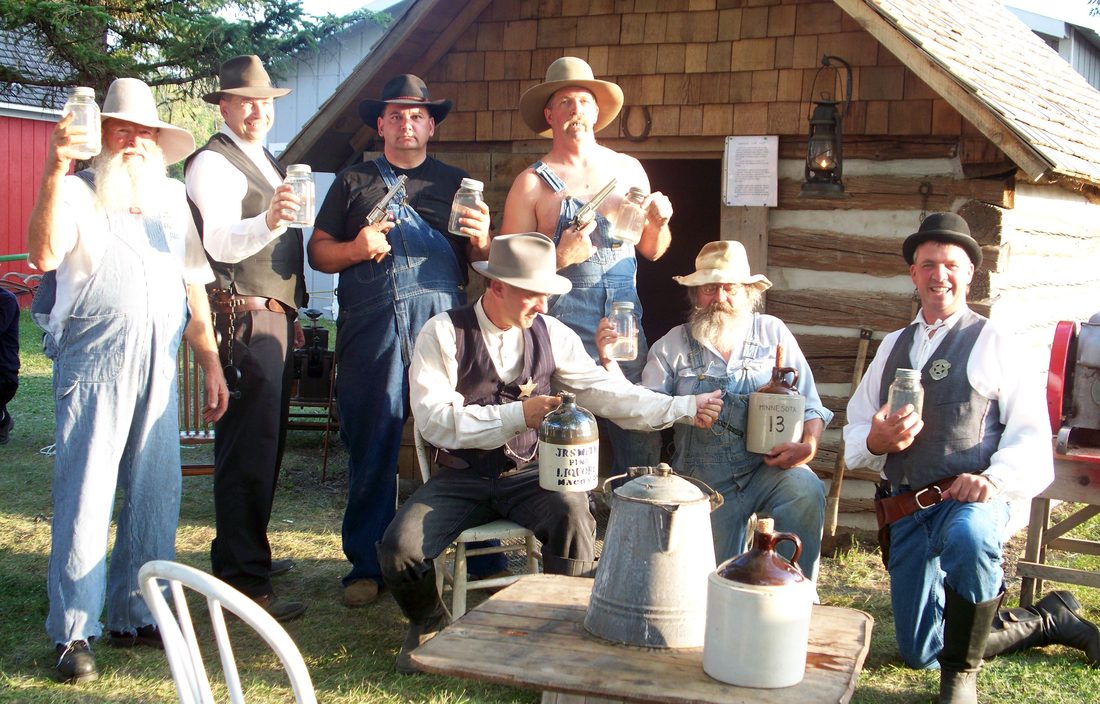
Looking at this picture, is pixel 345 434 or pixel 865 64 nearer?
pixel 345 434

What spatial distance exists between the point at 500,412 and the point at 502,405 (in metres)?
0.07

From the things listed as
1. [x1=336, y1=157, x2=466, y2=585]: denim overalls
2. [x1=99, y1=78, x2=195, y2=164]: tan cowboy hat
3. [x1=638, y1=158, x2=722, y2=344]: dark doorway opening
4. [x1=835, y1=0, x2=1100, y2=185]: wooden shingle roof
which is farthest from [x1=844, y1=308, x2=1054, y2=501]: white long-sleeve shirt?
[x1=638, y1=158, x2=722, y2=344]: dark doorway opening

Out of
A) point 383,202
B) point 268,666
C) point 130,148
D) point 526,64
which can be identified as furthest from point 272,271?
point 526,64

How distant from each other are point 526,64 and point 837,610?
173 inches

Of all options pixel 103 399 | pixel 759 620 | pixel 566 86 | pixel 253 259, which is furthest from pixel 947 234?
pixel 103 399

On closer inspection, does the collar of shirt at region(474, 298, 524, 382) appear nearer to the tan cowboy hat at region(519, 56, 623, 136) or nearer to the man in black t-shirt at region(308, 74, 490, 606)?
the man in black t-shirt at region(308, 74, 490, 606)

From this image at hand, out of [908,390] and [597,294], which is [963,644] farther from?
[597,294]

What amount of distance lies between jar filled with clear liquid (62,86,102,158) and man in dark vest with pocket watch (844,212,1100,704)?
9.37 feet

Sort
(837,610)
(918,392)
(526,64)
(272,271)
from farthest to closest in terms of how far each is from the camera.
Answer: (526,64)
(272,271)
(918,392)
(837,610)

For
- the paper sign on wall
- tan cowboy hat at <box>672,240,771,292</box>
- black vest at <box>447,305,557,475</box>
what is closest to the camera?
black vest at <box>447,305,557,475</box>

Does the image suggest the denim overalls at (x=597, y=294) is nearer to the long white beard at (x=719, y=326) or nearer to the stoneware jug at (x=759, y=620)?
the long white beard at (x=719, y=326)

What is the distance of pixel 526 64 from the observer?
246 inches

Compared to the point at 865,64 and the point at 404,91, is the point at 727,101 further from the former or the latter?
the point at 404,91

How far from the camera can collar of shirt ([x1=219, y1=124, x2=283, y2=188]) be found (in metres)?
4.41
